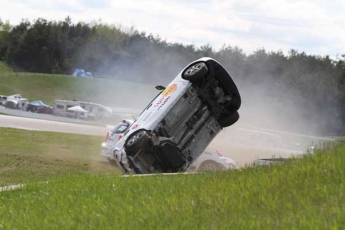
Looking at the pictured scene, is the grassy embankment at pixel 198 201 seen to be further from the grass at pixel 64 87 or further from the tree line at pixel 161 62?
the grass at pixel 64 87

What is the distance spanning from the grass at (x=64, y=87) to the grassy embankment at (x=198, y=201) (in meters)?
76.9

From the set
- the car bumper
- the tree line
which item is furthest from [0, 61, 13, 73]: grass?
the car bumper

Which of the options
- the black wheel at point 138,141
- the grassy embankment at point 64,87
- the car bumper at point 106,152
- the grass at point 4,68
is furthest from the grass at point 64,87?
the black wheel at point 138,141

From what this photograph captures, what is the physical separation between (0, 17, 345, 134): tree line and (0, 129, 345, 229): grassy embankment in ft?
132

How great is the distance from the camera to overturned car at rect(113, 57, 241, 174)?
14242 mm

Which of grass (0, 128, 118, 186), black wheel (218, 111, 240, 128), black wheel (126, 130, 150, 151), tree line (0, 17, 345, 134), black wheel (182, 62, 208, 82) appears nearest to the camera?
black wheel (126, 130, 150, 151)

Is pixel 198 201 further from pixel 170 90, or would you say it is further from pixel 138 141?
pixel 170 90

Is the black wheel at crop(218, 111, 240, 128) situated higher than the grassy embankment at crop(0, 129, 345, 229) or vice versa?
the grassy embankment at crop(0, 129, 345, 229)

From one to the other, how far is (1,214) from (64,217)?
131 cm

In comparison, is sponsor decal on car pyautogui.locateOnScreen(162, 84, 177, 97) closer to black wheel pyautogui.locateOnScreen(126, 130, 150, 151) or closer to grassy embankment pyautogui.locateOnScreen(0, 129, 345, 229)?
black wheel pyautogui.locateOnScreen(126, 130, 150, 151)

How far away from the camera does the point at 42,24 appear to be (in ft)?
342

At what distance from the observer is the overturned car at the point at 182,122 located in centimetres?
1424

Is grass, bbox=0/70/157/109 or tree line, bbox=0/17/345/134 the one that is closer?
tree line, bbox=0/17/345/134

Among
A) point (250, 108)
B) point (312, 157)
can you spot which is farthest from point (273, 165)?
point (250, 108)
